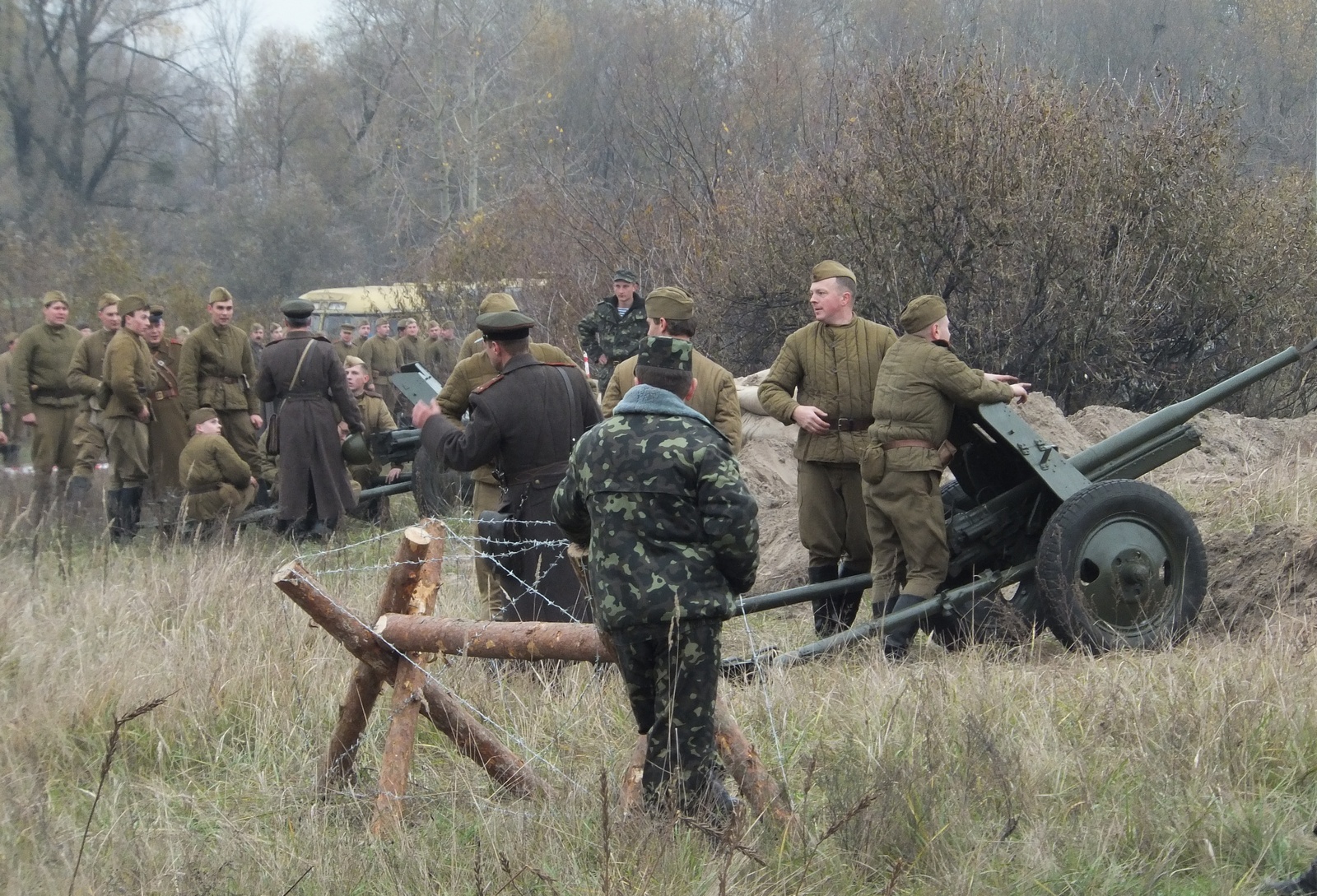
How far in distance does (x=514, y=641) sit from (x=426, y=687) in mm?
363

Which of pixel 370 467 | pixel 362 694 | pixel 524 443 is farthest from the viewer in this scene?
pixel 370 467

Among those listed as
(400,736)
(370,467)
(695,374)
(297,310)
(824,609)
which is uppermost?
(297,310)

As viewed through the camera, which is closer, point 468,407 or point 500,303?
point 468,407

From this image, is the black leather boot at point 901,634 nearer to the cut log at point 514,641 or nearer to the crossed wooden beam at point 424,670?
the crossed wooden beam at point 424,670

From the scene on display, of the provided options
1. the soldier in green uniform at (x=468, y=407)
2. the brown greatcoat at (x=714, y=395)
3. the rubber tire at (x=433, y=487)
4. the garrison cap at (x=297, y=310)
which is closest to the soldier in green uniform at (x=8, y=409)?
the rubber tire at (x=433, y=487)

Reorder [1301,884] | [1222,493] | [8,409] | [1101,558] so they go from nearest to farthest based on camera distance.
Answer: [1301,884], [1101,558], [1222,493], [8,409]

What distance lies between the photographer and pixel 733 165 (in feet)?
60.0

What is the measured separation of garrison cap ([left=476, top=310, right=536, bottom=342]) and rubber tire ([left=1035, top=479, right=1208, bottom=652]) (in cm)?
242

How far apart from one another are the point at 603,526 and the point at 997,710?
1891 millimetres

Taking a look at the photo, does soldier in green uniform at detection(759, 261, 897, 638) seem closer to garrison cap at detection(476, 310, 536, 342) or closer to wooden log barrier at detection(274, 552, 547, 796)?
garrison cap at detection(476, 310, 536, 342)

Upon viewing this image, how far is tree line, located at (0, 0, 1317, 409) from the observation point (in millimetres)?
13133

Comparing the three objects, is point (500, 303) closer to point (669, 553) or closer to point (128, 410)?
point (669, 553)

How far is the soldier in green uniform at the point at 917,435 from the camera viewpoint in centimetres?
678

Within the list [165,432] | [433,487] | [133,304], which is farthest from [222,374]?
[433,487]
